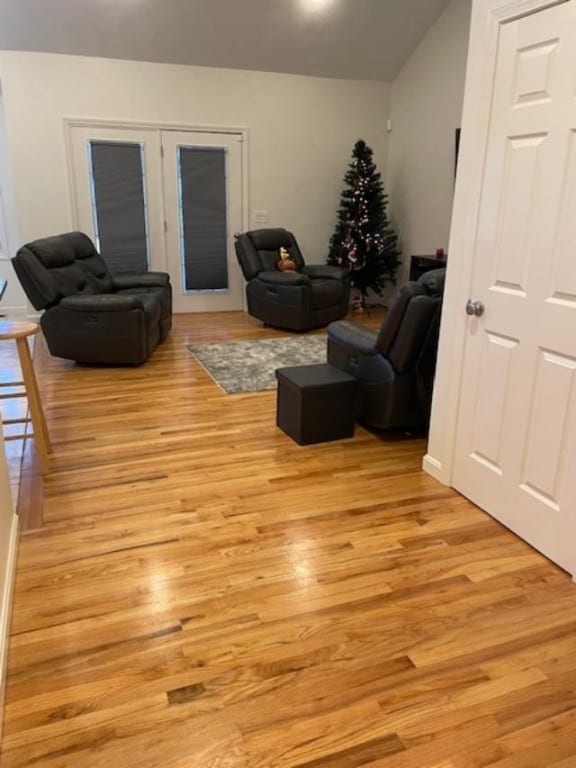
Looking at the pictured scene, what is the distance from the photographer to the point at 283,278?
18.9ft

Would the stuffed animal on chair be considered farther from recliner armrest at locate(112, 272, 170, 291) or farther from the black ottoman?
the black ottoman

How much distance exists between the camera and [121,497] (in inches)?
106

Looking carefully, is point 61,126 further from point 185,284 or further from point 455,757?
point 455,757

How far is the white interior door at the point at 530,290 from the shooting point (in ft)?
6.66

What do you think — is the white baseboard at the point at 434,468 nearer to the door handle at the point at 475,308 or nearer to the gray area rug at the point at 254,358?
the door handle at the point at 475,308

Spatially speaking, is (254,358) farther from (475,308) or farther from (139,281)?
(475,308)

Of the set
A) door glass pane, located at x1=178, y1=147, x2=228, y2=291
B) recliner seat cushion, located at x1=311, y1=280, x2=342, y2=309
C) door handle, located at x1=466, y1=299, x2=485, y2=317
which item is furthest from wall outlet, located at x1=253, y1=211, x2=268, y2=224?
door handle, located at x1=466, y1=299, x2=485, y2=317

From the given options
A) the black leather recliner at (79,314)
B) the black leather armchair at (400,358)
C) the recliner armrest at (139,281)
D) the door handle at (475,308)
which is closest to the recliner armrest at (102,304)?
the black leather recliner at (79,314)

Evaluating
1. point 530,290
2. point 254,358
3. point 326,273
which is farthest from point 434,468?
point 326,273

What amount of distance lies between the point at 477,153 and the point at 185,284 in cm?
489

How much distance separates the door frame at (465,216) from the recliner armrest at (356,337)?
0.58m

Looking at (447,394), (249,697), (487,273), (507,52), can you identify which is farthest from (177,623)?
(507,52)

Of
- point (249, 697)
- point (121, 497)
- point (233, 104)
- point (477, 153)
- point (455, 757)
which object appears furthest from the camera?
point (233, 104)

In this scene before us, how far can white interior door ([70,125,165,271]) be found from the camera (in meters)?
6.14
